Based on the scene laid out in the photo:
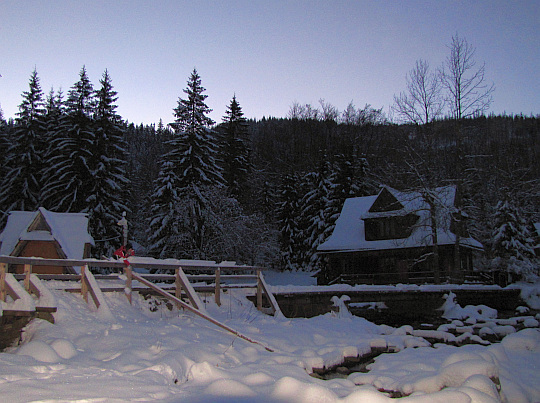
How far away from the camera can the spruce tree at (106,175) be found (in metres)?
35.0

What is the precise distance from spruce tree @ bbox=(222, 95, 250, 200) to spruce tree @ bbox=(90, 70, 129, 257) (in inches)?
381

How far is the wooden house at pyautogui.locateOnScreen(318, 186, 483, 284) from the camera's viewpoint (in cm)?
3033

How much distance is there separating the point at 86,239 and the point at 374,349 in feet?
70.1

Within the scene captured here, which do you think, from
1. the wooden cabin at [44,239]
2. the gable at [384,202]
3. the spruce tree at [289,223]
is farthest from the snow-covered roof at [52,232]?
the spruce tree at [289,223]

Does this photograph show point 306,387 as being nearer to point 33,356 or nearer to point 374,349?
point 33,356

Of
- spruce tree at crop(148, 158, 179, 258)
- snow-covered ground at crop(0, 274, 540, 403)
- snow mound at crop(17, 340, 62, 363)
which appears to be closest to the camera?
snow-covered ground at crop(0, 274, 540, 403)

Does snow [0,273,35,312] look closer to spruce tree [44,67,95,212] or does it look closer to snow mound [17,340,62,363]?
snow mound [17,340,62,363]

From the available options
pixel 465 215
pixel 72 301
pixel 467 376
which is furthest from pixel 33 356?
pixel 465 215

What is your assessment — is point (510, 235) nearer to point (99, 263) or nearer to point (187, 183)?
point (187, 183)

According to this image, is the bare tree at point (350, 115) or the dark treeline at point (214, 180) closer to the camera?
the dark treeline at point (214, 180)

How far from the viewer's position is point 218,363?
742 centimetres

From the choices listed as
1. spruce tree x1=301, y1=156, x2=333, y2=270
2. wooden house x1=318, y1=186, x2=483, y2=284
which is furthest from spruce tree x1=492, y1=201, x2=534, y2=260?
spruce tree x1=301, y1=156, x2=333, y2=270

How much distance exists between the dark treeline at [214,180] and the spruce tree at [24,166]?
9 cm

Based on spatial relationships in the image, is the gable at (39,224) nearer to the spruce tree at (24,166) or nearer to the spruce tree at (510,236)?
the spruce tree at (24,166)
